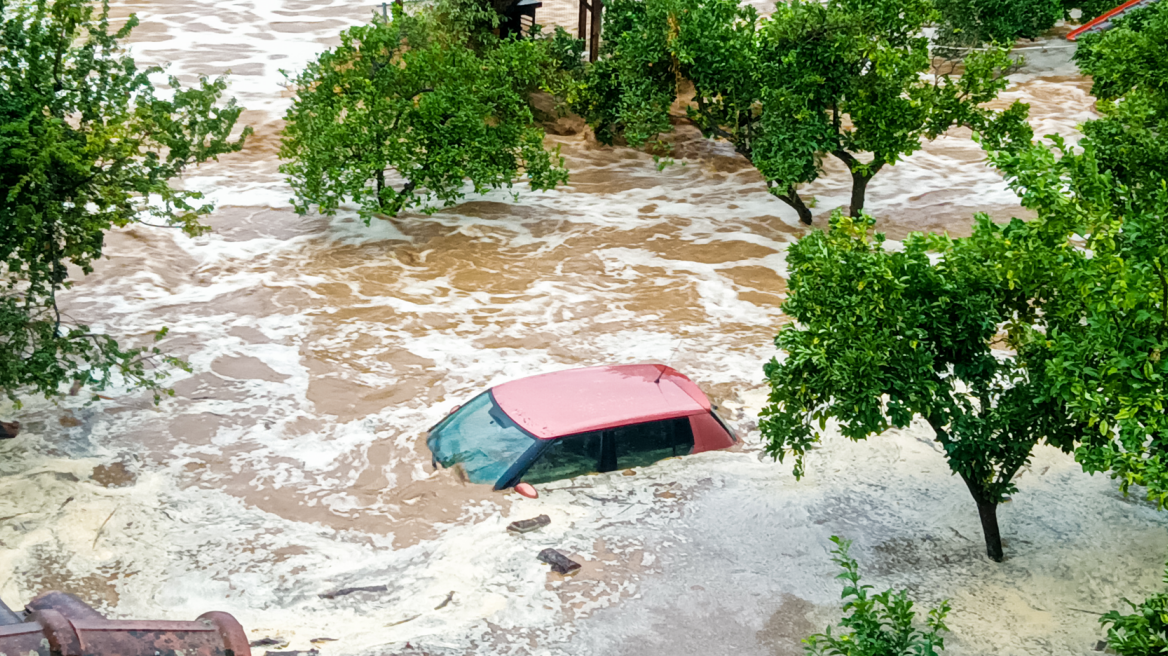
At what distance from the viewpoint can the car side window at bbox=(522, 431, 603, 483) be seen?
925cm

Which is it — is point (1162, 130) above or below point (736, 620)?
above

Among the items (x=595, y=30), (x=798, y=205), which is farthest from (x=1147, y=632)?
(x=595, y=30)

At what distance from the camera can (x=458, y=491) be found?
9586 mm

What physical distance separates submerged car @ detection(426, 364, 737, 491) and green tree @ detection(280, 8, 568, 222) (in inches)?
317

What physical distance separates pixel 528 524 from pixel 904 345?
354 cm

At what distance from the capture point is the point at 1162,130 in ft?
37.1

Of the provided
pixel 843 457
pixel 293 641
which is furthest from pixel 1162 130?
pixel 293 641

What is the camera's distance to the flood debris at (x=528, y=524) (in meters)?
8.96

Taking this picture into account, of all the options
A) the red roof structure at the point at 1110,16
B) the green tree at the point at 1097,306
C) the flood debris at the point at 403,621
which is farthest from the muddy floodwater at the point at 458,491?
the red roof structure at the point at 1110,16

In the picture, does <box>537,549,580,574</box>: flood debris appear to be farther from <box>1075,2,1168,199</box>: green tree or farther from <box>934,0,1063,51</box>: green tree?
<box>934,0,1063,51</box>: green tree

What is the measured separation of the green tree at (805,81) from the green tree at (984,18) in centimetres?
1370

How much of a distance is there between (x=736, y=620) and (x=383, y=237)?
39.9ft

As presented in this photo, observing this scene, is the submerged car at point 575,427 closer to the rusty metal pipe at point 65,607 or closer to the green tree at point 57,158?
the green tree at point 57,158

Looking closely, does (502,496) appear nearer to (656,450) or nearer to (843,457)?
(656,450)
